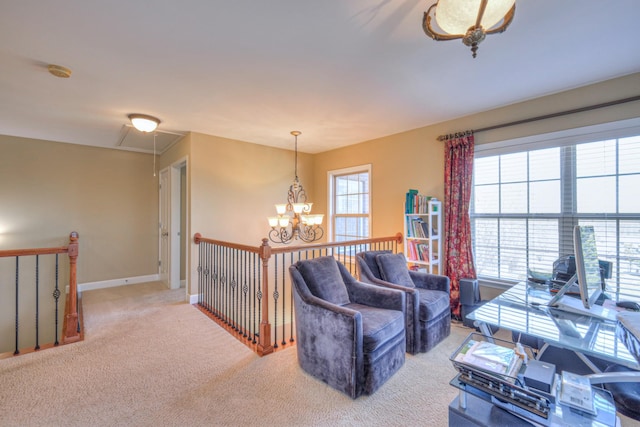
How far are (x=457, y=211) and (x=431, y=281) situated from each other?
3.21 ft

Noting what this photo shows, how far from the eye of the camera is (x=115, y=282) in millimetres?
5059

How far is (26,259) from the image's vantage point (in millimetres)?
4320

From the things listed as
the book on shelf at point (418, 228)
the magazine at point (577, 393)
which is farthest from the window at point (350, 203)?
the magazine at point (577, 393)

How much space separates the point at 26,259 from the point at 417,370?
18.9 ft

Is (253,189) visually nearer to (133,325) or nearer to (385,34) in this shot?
(133,325)

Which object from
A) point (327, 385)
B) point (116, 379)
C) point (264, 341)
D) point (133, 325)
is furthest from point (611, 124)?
point (133, 325)

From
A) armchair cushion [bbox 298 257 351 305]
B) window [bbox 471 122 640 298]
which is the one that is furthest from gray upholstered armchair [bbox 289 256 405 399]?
window [bbox 471 122 640 298]

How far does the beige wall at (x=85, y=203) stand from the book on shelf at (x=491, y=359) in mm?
5698

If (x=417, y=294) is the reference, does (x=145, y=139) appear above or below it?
above

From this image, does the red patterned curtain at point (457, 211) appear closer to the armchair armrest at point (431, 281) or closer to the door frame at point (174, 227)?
the armchair armrest at point (431, 281)

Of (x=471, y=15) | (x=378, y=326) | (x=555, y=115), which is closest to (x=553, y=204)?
(x=555, y=115)

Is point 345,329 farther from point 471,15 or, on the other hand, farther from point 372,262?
point 471,15

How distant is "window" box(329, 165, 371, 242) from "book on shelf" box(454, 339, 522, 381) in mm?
3235

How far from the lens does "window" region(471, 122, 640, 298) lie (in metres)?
2.52
